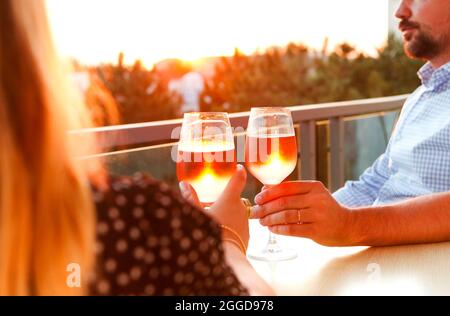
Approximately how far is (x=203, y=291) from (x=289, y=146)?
24.0 inches

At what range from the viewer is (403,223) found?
1.38 metres

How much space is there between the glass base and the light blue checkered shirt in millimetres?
798

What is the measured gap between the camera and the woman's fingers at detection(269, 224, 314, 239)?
4.23 ft

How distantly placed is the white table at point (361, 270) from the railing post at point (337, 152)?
3.10 metres

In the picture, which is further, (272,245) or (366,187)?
(366,187)

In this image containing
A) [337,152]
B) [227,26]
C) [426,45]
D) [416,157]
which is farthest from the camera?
[227,26]

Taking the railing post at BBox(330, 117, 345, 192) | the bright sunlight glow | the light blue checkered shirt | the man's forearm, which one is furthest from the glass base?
the bright sunlight glow

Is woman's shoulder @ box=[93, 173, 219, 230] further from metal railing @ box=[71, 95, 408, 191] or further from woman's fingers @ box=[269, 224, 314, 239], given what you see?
metal railing @ box=[71, 95, 408, 191]

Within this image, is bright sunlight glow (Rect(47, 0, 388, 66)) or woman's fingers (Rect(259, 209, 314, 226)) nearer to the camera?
woman's fingers (Rect(259, 209, 314, 226))

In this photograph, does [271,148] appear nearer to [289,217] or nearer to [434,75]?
[289,217]

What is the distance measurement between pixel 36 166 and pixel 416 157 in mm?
1582

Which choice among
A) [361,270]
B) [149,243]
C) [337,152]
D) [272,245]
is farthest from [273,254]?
[337,152]

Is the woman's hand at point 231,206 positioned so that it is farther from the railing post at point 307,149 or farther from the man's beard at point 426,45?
the railing post at point 307,149
